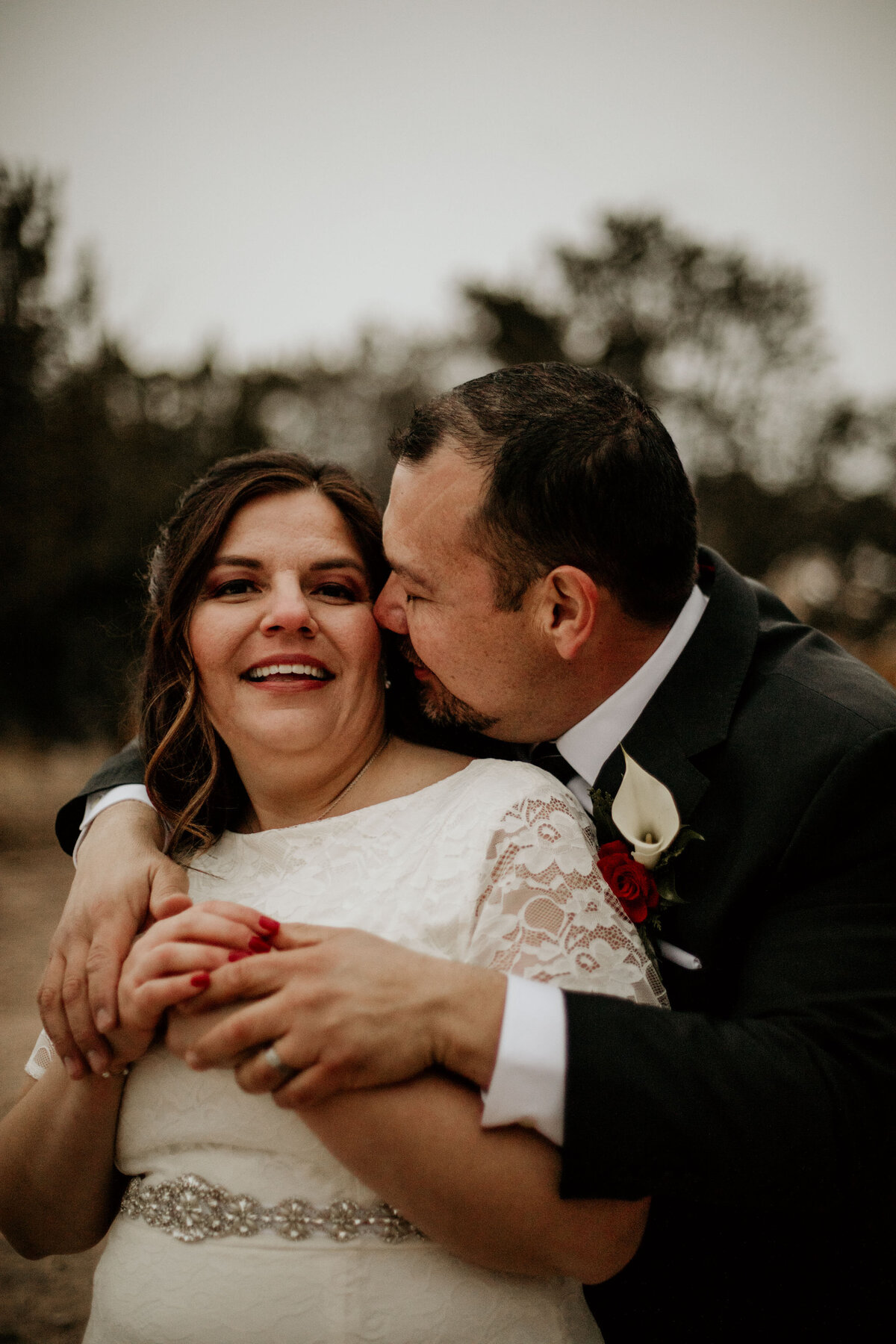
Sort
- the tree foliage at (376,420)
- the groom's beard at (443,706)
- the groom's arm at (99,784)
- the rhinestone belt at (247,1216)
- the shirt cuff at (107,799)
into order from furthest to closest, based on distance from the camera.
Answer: the tree foliage at (376,420)
the groom's arm at (99,784)
the shirt cuff at (107,799)
the groom's beard at (443,706)
the rhinestone belt at (247,1216)

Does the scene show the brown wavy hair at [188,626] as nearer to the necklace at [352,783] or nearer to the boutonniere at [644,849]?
the necklace at [352,783]

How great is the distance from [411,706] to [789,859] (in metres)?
1.25

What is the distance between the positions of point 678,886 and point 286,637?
1.21 m

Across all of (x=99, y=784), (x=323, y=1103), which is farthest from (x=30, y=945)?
(x=323, y=1103)

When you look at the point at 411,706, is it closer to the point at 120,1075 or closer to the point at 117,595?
the point at 120,1075

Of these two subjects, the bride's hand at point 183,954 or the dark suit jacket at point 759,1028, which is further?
the bride's hand at point 183,954

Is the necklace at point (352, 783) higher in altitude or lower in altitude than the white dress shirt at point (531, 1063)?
higher

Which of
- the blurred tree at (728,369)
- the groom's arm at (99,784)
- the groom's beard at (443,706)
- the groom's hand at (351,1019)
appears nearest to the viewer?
the groom's hand at (351,1019)

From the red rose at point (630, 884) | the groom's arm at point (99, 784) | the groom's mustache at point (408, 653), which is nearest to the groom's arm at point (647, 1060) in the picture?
the red rose at point (630, 884)

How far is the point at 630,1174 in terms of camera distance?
166cm

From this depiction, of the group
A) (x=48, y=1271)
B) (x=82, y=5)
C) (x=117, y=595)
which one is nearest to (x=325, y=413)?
(x=117, y=595)

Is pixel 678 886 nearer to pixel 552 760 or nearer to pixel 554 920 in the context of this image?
pixel 554 920

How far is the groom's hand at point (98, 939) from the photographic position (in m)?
1.98

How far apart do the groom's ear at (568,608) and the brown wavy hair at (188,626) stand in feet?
1.79
